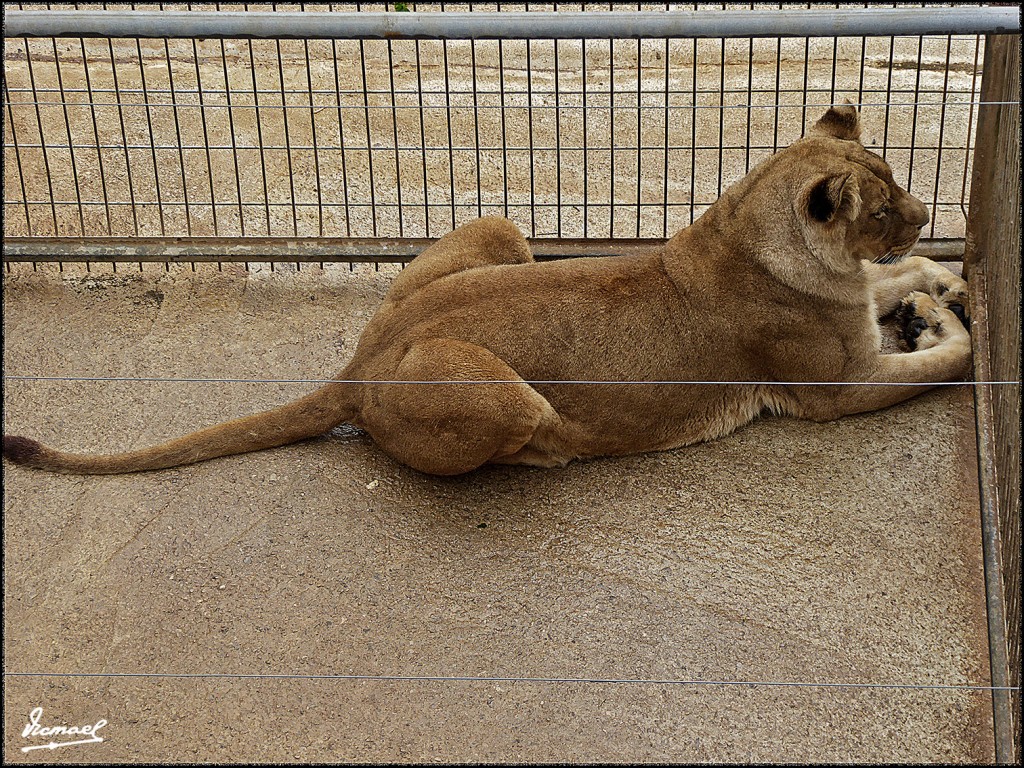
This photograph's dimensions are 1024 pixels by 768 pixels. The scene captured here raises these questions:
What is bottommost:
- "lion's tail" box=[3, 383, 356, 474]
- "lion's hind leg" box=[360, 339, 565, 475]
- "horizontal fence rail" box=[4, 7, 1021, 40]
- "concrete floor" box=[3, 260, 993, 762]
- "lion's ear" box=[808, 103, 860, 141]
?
"concrete floor" box=[3, 260, 993, 762]

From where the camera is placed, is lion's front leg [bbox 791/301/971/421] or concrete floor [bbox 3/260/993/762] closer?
concrete floor [bbox 3/260/993/762]

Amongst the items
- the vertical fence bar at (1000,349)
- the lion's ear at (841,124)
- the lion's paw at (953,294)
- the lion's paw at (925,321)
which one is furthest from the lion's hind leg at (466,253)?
the vertical fence bar at (1000,349)

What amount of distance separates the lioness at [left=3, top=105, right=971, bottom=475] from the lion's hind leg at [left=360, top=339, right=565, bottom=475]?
0.01 m

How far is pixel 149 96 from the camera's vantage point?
8.06 meters

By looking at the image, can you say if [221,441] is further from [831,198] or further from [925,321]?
[925,321]

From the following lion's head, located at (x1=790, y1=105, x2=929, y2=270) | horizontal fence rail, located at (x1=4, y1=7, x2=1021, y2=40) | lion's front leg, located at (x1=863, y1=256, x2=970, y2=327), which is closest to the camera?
horizontal fence rail, located at (x1=4, y1=7, x2=1021, y2=40)

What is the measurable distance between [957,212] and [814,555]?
285cm

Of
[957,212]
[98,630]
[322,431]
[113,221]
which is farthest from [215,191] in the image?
[957,212]

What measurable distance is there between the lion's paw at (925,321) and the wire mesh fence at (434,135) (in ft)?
2.09

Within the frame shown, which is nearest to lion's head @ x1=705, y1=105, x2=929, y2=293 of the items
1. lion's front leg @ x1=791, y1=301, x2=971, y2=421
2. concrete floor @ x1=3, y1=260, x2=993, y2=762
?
lion's front leg @ x1=791, y1=301, x2=971, y2=421

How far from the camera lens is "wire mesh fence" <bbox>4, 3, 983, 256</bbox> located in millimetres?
6828

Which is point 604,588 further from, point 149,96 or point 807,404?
point 149,96

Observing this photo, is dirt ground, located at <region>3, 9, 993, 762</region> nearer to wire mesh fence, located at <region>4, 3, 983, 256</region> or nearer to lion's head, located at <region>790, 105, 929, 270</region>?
wire mesh fence, located at <region>4, 3, 983, 256</region>

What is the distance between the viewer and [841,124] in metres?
5.42
